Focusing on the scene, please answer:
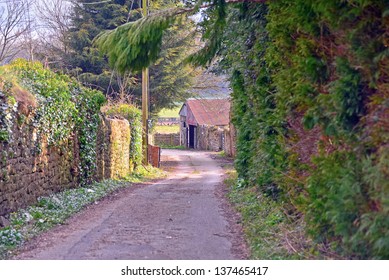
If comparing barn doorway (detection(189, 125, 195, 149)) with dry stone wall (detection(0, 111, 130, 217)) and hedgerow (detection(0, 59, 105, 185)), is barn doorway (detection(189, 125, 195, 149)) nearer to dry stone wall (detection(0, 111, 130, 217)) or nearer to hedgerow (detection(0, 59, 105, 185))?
dry stone wall (detection(0, 111, 130, 217))

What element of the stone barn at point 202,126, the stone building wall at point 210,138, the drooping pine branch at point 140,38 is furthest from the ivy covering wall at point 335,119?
the stone barn at point 202,126

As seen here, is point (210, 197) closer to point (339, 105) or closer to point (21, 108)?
point (21, 108)

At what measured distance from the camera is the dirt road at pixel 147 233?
7.63 metres

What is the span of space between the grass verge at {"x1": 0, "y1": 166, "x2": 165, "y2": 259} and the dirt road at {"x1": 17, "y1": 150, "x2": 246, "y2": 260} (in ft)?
0.68

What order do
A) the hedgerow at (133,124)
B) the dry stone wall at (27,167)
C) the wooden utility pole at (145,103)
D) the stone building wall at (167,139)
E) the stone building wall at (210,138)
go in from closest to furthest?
the dry stone wall at (27,167) → the hedgerow at (133,124) → the wooden utility pole at (145,103) → the stone building wall at (210,138) → the stone building wall at (167,139)

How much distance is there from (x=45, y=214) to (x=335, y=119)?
22.6 feet

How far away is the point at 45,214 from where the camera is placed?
36.0ft

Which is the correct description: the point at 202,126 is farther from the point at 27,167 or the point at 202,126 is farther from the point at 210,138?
the point at 27,167

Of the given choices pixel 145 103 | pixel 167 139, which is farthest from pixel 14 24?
pixel 167 139

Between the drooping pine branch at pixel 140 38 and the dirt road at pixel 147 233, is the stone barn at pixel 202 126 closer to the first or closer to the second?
the dirt road at pixel 147 233

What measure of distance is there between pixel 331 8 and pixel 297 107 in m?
2.27

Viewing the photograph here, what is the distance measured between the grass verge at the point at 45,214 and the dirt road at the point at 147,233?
0.21 m

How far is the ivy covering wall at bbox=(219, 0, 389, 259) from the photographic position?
200 inches

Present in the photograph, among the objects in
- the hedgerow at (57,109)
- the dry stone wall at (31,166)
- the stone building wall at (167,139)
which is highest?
the hedgerow at (57,109)
